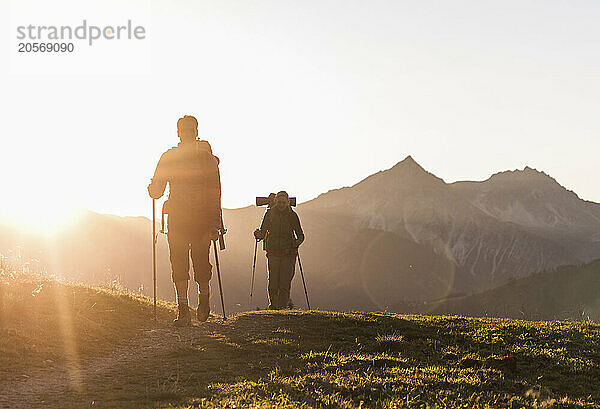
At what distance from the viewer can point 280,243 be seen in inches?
800

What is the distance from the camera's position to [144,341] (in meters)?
12.4

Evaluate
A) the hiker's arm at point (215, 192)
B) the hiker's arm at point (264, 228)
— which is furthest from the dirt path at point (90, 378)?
the hiker's arm at point (264, 228)

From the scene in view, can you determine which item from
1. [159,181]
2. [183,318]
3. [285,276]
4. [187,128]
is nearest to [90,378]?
[183,318]

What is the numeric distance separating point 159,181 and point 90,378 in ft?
18.0

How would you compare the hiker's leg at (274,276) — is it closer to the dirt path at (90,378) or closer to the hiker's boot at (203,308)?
the hiker's boot at (203,308)

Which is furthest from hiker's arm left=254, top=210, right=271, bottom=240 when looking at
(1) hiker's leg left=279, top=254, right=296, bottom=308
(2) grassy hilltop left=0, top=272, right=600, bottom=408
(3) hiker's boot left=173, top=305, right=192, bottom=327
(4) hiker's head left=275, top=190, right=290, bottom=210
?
(3) hiker's boot left=173, top=305, right=192, bottom=327

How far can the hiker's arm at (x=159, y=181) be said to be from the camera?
547 inches

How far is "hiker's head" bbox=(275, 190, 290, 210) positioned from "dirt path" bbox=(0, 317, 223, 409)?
832 centimetres

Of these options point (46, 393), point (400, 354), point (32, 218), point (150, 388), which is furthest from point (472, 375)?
point (32, 218)

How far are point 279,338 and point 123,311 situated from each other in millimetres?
4337

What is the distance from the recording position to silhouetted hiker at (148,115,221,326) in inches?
547

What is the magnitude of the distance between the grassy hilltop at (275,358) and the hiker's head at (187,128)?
410 cm

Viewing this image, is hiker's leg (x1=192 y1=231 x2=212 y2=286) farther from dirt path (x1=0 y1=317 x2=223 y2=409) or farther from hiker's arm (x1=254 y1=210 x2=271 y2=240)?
hiker's arm (x1=254 y1=210 x2=271 y2=240)

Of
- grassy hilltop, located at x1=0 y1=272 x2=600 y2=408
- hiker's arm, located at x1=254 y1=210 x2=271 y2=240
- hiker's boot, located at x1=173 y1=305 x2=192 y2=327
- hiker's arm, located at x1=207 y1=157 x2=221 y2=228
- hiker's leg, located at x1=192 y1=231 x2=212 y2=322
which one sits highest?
hiker's arm, located at x1=207 y1=157 x2=221 y2=228
